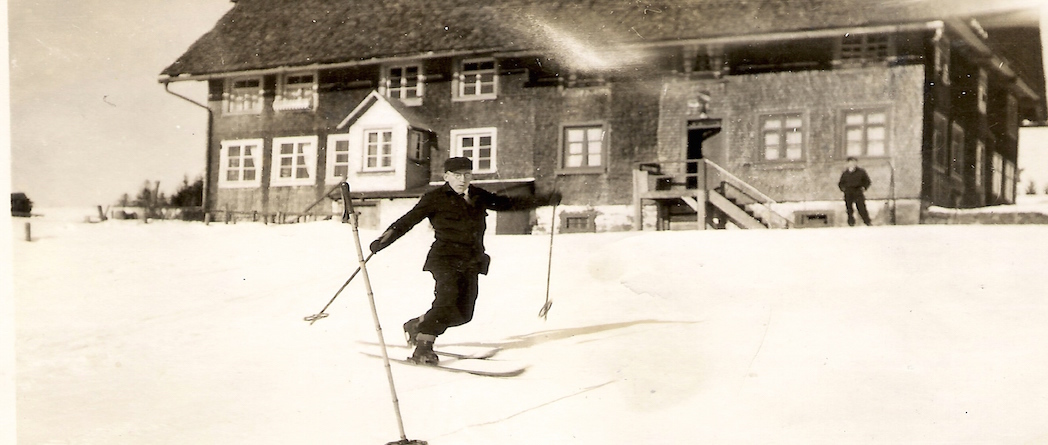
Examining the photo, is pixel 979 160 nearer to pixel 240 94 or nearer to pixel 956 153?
pixel 956 153

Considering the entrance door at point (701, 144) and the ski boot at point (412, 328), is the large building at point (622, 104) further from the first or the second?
the ski boot at point (412, 328)

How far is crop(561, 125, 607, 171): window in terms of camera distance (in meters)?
4.65

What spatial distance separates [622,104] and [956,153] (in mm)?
1509

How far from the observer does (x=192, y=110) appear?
489 centimetres

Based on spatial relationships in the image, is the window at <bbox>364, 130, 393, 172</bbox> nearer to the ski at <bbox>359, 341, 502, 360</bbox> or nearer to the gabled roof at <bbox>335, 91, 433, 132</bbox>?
the gabled roof at <bbox>335, 91, 433, 132</bbox>

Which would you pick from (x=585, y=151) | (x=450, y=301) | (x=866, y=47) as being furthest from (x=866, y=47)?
(x=450, y=301)

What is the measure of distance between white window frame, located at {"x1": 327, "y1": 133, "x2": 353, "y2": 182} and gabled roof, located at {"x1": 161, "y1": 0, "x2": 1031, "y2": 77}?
44 cm

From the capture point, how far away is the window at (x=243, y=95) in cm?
490

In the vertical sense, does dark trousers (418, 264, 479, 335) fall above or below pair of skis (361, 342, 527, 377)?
above

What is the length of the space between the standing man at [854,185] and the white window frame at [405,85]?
213 cm

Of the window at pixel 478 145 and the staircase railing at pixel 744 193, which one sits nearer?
the window at pixel 478 145

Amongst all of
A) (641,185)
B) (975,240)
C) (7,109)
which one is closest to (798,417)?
(975,240)

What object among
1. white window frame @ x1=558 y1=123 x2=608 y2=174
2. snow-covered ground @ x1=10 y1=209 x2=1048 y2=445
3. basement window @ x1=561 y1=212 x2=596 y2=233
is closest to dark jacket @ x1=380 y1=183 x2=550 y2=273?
snow-covered ground @ x1=10 y1=209 x2=1048 y2=445

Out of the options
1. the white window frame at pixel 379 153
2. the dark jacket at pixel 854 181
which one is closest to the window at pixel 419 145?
the white window frame at pixel 379 153
